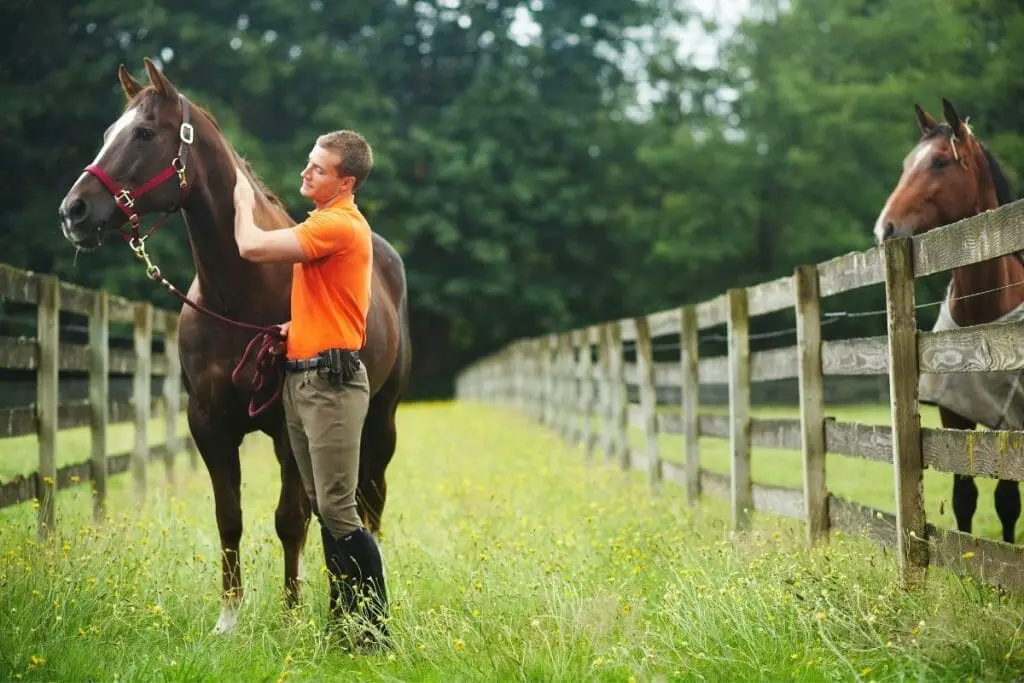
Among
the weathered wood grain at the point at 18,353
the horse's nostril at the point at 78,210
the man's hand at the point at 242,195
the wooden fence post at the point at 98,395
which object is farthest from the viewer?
the wooden fence post at the point at 98,395

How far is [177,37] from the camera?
32406mm

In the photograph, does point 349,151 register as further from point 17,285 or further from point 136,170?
point 17,285

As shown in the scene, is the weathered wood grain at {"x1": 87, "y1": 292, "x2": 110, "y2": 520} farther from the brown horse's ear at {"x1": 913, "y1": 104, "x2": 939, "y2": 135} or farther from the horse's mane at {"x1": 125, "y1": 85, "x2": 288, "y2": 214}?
the brown horse's ear at {"x1": 913, "y1": 104, "x2": 939, "y2": 135}

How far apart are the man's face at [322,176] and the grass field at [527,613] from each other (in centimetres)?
170

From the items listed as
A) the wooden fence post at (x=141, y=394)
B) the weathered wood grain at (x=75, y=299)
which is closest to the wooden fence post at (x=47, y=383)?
the weathered wood grain at (x=75, y=299)

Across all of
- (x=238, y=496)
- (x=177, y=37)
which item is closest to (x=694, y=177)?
(x=177, y=37)

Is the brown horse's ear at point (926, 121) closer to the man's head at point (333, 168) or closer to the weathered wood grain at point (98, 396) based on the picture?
the man's head at point (333, 168)

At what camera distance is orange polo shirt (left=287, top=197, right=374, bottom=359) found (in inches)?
177

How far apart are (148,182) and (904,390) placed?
3389mm

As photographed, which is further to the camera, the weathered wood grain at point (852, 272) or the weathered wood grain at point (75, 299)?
the weathered wood grain at point (75, 299)

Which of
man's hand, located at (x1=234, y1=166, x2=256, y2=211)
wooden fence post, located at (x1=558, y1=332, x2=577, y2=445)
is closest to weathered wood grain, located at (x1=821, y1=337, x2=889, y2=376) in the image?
man's hand, located at (x1=234, y1=166, x2=256, y2=211)

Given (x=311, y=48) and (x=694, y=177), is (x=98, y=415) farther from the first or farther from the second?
(x=694, y=177)

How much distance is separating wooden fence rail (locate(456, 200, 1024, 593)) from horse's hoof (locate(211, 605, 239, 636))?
2837 millimetres

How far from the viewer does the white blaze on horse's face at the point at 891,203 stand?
246 inches
